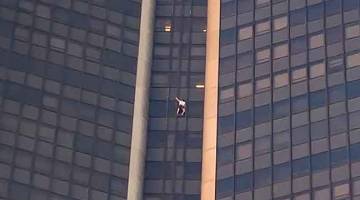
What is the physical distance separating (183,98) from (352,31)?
17.0m

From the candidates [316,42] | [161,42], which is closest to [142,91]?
[161,42]

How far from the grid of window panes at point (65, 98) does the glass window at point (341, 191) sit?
18903 mm

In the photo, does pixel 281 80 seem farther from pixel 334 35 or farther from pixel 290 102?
pixel 334 35

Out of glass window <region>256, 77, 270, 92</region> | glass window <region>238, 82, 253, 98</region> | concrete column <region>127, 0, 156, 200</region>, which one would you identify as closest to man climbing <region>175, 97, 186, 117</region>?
concrete column <region>127, 0, 156, 200</region>

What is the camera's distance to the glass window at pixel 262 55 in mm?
111500

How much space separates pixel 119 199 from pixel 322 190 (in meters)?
17.7

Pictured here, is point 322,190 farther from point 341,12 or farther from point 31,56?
point 31,56

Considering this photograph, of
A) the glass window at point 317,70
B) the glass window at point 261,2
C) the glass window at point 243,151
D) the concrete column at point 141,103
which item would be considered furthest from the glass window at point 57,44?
the glass window at point 317,70

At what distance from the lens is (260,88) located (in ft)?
361

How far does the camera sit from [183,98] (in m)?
115

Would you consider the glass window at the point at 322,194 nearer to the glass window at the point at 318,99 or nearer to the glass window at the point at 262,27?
the glass window at the point at 318,99

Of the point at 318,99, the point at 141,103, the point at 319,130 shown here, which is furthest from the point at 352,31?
the point at 141,103

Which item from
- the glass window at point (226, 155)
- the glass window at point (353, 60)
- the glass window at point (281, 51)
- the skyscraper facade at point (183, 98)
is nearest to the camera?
the skyscraper facade at point (183, 98)

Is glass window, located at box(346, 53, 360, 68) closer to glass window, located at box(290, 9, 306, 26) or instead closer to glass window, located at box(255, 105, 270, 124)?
glass window, located at box(290, 9, 306, 26)
